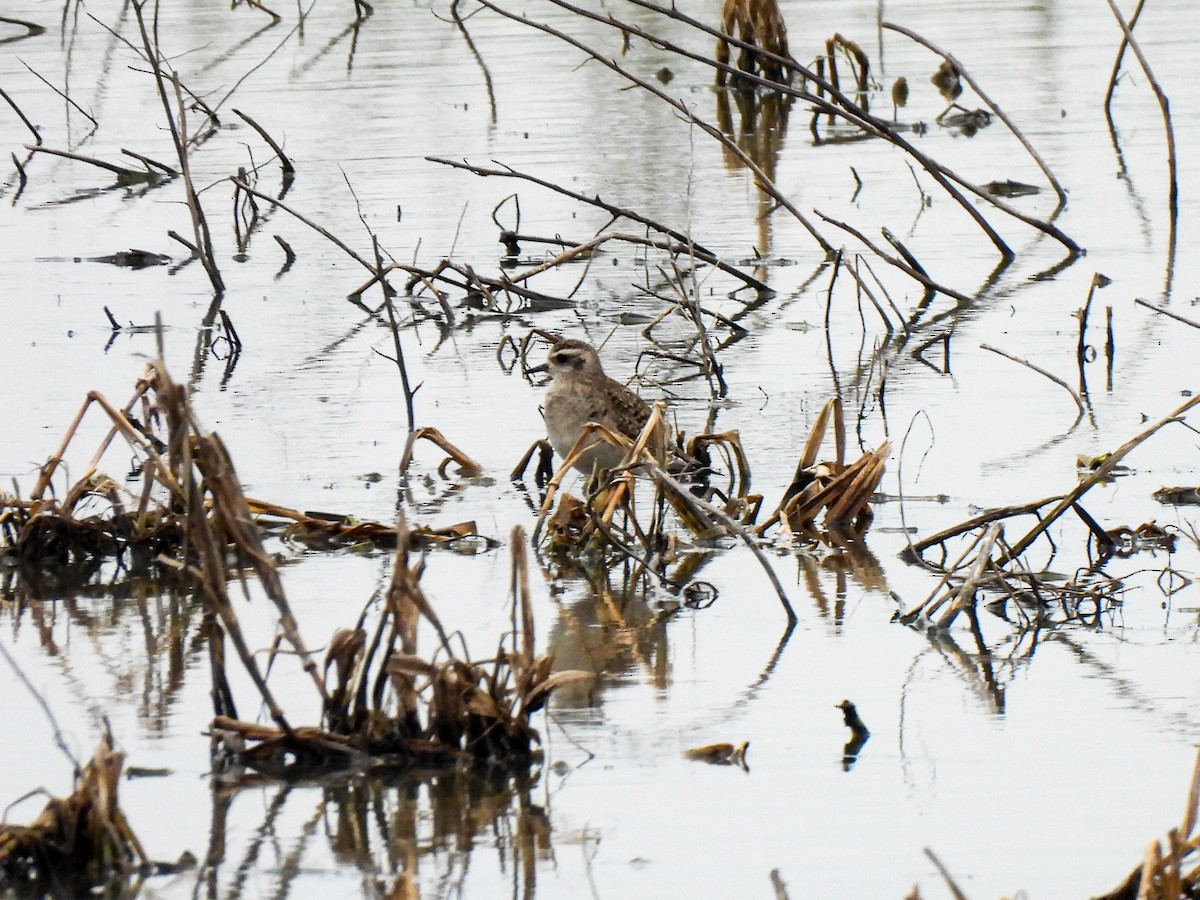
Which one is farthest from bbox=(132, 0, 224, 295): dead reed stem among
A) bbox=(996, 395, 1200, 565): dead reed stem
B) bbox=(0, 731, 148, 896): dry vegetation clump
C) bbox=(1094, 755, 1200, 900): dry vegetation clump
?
bbox=(1094, 755, 1200, 900): dry vegetation clump

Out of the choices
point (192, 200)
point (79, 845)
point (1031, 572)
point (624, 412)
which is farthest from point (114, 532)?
point (192, 200)

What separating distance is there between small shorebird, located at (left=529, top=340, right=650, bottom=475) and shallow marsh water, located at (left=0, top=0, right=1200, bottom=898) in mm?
378

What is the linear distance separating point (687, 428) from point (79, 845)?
14.8 ft

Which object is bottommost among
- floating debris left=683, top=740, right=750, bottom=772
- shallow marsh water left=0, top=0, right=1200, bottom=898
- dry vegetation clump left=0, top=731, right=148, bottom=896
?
shallow marsh water left=0, top=0, right=1200, bottom=898

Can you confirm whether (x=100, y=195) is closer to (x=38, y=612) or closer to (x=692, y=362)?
(x=692, y=362)

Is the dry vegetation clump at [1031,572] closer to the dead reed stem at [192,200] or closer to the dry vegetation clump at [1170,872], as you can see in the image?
the dry vegetation clump at [1170,872]

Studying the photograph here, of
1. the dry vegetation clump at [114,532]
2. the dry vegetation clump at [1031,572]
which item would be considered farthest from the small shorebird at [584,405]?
the dry vegetation clump at [1031,572]

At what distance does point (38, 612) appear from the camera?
20.1ft

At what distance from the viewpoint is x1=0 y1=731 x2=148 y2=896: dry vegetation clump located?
4.14 metres

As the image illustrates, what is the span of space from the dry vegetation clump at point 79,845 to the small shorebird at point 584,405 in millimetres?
3353

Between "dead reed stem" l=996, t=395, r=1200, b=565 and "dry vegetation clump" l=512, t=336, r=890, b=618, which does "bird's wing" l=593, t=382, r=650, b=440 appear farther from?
"dead reed stem" l=996, t=395, r=1200, b=565

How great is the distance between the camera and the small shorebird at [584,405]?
752cm

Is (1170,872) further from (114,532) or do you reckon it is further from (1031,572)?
(114,532)

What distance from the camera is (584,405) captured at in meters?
7.54
